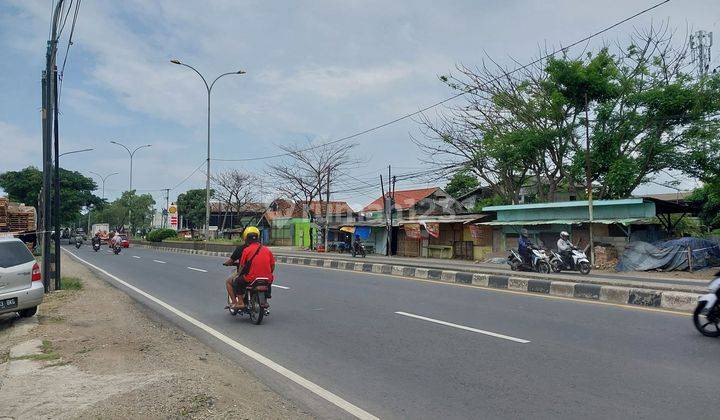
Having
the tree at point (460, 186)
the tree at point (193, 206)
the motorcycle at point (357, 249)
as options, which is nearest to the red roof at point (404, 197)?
the tree at point (460, 186)

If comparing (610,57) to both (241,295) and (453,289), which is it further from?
(241,295)

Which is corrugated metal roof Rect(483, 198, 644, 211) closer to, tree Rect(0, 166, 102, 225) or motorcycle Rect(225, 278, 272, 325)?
motorcycle Rect(225, 278, 272, 325)

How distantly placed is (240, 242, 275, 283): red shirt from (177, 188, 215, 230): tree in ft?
233

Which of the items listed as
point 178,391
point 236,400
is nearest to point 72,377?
point 178,391

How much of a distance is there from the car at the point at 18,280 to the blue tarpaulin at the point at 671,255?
832 inches

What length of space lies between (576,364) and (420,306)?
479 cm

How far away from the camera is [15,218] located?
22.1 meters

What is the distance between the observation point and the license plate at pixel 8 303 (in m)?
9.39

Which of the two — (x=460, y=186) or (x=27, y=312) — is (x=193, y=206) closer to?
(x=460, y=186)

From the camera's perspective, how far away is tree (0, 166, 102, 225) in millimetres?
60875

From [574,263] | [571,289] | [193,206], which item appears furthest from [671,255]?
[193,206]

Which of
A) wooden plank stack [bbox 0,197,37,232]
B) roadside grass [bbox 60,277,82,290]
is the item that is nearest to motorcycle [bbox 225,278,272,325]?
roadside grass [bbox 60,277,82,290]

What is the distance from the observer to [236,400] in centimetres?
503

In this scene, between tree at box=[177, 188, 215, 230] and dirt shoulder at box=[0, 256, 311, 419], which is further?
tree at box=[177, 188, 215, 230]
